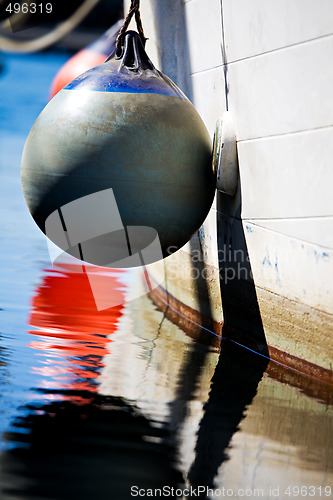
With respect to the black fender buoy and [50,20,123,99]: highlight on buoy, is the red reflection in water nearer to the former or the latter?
the black fender buoy

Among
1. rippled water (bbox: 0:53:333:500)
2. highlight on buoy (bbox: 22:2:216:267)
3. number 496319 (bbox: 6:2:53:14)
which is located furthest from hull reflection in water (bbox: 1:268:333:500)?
number 496319 (bbox: 6:2:53:14)

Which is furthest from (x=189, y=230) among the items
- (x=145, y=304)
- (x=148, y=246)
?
(x=145, y=304)

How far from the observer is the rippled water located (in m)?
2.79

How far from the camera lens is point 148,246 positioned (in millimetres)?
4105

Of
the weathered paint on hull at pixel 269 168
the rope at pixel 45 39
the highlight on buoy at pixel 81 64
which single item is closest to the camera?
the weathered paint on hull at pixel 269 168

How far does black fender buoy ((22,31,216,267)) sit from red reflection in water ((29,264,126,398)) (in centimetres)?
62

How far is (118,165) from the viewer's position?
151 inches

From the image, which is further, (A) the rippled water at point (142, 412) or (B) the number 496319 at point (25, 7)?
(B) the number 496319 at point (25, 7)

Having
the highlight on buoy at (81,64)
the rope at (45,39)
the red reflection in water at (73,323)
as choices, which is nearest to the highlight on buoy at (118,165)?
the red reflection in water at (73,323)

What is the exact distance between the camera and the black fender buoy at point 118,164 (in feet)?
12.7

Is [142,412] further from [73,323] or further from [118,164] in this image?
[73,323]

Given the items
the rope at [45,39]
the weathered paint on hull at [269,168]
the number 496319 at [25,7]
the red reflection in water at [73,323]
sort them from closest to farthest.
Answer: the weathered paint on hull at [269,168] < the red reflection in water at [73,323] < the number 496319 at [25,7] < the rope at [45,39]

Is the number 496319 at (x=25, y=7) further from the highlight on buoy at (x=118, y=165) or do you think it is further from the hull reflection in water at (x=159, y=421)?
the hull reflection in water at (x=159, y=421)

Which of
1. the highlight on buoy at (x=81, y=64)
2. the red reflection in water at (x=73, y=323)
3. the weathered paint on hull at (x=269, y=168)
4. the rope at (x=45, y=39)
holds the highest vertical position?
the rope at (x=45, y=39)
